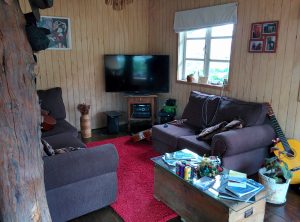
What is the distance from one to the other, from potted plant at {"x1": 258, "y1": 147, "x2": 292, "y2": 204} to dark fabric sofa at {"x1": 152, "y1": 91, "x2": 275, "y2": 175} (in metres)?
0.36

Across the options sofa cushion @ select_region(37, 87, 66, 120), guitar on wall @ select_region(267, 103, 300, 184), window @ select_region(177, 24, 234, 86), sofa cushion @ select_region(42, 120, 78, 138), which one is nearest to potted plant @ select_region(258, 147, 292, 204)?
guitar on wall @ select_region(267, 103, 300, 184)

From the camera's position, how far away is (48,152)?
2.18 m

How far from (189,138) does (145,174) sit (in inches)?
27.8

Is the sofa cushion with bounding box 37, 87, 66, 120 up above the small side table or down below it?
above

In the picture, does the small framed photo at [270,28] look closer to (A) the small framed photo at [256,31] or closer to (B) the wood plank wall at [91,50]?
(A) the small framed photo at [256,31]

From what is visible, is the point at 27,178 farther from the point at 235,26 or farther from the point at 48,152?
the point at 235,26

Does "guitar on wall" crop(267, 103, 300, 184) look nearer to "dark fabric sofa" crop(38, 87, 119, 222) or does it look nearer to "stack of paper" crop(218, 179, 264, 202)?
"stack of paper" crop(218, 179, 264, 202)

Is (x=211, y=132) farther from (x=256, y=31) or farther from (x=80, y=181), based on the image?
(x=80, y=181)

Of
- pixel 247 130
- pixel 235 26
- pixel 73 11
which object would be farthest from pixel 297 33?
pixel 73 11

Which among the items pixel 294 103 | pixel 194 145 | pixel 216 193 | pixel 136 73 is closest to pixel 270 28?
pixel 294 103

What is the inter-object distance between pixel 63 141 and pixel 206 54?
8.48 feet

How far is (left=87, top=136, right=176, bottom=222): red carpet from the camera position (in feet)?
7.77

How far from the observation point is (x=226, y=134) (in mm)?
2771

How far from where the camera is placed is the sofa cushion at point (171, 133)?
333 centimetres
